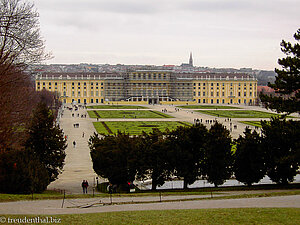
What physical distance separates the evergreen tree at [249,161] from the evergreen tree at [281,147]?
1.41 ft

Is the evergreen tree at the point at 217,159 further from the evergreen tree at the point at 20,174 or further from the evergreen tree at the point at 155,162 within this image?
the evergreen tree at the point at 20,174

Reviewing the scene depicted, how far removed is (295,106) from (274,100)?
1115mm

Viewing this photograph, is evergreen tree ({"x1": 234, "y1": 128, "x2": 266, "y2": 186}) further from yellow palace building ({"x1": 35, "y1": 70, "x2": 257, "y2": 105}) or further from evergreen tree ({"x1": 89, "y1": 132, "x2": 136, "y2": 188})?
yellow palace building ({"x1": 35, "y1": 70, "x2": 257, "y2": 105})

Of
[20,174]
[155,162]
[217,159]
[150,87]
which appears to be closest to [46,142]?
[20,174]

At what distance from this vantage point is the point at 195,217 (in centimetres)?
1243

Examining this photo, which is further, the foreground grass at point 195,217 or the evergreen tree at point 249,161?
the evergreen tree at point 249,161

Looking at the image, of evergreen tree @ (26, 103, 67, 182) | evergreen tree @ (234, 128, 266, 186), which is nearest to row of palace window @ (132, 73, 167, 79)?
evergreen tree @ (26, 103, 67, 182)

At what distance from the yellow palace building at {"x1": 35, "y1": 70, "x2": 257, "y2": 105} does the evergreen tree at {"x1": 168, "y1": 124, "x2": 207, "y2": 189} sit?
95115 mm

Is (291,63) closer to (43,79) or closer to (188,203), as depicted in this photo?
(188,203)

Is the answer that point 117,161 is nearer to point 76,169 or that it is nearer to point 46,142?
point 46,142

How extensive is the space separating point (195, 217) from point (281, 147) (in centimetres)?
1206

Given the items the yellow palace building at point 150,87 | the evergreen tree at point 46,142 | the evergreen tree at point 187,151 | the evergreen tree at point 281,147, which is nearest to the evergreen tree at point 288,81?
the evergreen tree at point 281,147

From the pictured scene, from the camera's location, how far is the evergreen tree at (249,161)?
75.8 feet

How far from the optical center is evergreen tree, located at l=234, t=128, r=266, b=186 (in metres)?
23.1
